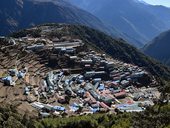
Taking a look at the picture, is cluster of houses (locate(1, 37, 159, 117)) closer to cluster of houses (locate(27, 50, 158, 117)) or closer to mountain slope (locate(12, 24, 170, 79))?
cluster of houses (locate(27, 50, 158, 117))

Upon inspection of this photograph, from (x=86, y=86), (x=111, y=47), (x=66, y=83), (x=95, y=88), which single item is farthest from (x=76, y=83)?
(x=111, y=47)

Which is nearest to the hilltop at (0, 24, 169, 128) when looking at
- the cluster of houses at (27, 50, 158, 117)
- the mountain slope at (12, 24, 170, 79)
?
the cluster of houses at (27, 50, 158, 117)

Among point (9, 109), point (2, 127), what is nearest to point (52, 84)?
point (9, 109)

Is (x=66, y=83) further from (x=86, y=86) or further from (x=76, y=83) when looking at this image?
(x=86, y=86)

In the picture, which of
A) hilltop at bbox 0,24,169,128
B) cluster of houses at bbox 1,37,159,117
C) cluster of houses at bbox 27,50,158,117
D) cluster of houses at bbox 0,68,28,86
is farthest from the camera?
cluster of houses at bbox 0,68,28,86

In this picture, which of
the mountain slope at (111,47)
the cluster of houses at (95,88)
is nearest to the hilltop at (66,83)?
the cluster of houses at (95,88)

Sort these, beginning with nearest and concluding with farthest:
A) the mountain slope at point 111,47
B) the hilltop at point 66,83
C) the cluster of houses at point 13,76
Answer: the hilltop at point 66,83 → the cluster of houses at point 13,76 → the mountain slope at point 111,47

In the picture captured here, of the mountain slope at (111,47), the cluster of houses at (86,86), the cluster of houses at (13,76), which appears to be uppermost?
the cluster of houses at (86,86)

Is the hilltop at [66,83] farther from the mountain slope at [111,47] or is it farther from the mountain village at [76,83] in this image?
the mountain slope at [111,47]

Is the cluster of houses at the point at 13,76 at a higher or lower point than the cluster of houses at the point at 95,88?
lower

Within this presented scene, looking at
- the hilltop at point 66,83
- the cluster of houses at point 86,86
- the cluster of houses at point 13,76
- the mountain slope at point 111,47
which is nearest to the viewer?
the hilltop at point 66,83
